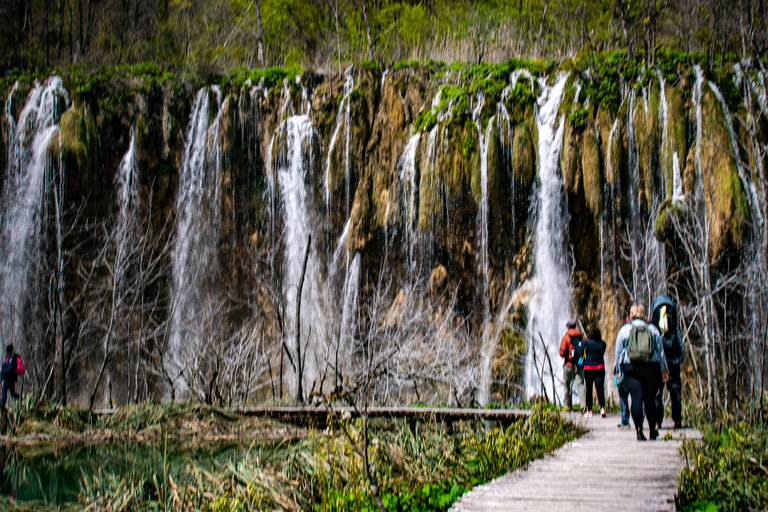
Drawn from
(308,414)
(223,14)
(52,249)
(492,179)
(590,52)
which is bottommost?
(308,414)

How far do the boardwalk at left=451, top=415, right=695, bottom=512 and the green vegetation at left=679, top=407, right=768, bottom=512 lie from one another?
0.53ft

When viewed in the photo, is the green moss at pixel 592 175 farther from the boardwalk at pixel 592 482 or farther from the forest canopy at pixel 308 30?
the boardwalk at pixel 592 482

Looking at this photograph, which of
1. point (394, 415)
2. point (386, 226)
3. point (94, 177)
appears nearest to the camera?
point (394, 415)

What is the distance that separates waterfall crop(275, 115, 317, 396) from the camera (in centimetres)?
2342

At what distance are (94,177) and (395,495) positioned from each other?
70.4ft

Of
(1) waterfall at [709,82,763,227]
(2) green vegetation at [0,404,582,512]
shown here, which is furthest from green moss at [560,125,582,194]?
(2) green vegetation at [0,404,582,512]

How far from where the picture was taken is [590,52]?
2219 centimetres

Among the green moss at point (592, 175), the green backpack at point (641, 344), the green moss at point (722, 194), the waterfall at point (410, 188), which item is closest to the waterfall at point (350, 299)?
the waterfall at point (410, 188)

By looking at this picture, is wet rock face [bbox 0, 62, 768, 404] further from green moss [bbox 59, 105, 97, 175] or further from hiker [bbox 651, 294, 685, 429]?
hiker [bbox 651, 294, 685, 429]

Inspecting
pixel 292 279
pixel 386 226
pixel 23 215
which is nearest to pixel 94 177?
pixel 23 215

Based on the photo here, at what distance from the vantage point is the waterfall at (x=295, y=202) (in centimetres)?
2342

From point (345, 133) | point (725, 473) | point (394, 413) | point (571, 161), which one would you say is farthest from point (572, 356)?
point (345, 133)

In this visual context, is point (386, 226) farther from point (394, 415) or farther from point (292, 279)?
point (394, 415)

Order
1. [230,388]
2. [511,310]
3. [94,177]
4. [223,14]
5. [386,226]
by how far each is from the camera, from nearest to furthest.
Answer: [230,388]
[511,310]
[386,226]
[94,177]
[223,14]
